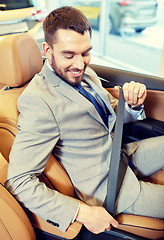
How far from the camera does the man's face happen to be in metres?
0.79

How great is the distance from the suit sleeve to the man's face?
17cm

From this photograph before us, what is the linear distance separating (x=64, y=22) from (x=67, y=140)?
0.45 m

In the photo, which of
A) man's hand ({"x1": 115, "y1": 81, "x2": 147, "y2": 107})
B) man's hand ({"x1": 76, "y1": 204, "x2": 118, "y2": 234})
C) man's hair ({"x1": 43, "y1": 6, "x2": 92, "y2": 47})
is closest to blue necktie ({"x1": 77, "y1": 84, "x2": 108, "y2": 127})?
man's hand ({"x1": 115, "y1": 81, "x2": 147, "y2": 107})

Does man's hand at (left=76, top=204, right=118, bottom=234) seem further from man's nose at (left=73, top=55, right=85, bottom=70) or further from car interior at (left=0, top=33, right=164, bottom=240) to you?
man's nose at (left=73, top=55, right=85, bottom=70)

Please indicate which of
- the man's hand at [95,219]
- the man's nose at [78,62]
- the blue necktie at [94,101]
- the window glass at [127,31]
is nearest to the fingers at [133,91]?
the blue necktie at [94,101]

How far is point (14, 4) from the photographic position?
260cm

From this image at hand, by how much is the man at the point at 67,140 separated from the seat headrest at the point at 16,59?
3.6 inches

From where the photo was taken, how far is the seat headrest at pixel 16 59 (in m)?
0.89

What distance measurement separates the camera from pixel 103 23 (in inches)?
134

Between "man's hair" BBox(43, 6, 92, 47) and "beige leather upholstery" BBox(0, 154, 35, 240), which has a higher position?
"man's hair" BBox(43, 6, 92, 47)

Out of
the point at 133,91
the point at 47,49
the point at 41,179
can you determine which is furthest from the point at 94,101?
the point at 41,179

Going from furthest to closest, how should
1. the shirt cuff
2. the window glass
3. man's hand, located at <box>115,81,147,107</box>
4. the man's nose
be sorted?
the window glass
the shirt cuff
man's hand, located at <box>115,81,147,107</box>
the man's nose

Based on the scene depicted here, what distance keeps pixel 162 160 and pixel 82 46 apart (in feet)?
2.36

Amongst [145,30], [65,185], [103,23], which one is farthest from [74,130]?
[145,30]
